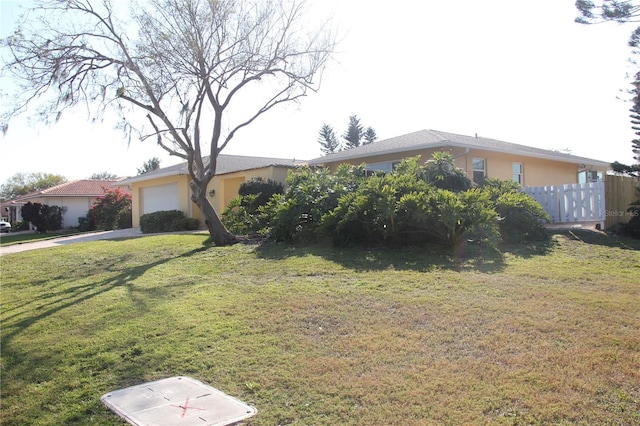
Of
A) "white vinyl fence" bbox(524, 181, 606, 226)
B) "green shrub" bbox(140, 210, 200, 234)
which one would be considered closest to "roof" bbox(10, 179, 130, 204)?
"green shrub" bbox(140, 210, 200, 234)

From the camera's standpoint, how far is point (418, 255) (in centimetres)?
920

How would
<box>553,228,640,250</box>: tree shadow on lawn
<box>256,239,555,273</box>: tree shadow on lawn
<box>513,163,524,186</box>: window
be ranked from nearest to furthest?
<box>256,239,555,273</box>: tree shadow on lawn < <box>553,228,640,250</box>: tree shadow on lawn < <box>513,163,524,186</box>: window

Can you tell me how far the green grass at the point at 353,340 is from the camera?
A: 12.7 feet

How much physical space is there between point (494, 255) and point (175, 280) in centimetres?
591

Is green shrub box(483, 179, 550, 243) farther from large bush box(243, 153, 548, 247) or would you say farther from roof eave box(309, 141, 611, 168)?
roof eave box(309, 141, 611, 168)

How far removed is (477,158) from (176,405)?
1538 centimetres

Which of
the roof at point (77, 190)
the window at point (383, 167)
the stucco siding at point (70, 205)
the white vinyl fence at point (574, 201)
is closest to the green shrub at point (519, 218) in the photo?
the white vinyl fence at point (574, 201)

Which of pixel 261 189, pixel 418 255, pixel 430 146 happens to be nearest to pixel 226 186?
pixel 261 189

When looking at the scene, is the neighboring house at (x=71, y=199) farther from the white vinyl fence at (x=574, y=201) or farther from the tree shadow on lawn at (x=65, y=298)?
the white vinyl fence at (x=574, y=201)

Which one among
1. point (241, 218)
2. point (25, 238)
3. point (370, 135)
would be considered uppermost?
point (370, 135)

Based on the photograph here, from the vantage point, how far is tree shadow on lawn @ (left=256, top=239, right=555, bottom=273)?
831 cm

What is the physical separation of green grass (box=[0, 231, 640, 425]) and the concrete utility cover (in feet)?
0.38

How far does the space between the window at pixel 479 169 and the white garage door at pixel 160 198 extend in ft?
50.0

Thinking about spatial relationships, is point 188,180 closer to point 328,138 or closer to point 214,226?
point 214,226
